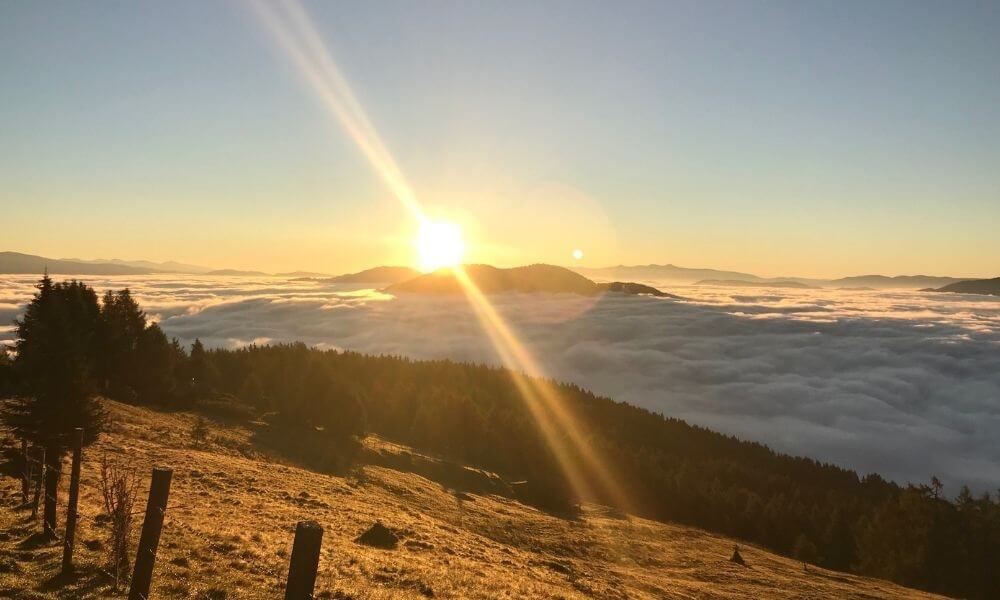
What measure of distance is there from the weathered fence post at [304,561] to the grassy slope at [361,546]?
9.56 meters

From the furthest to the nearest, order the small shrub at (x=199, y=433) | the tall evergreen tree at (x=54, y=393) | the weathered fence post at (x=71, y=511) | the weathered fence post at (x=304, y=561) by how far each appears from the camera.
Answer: the small shrub at (x=199, y=433)
the tall evergreen tree at (x=54, y=393)
the weathered fence post at (x=71, y=511)
the weathered fence post at (x=304, y=561)

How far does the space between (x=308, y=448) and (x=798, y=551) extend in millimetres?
63070

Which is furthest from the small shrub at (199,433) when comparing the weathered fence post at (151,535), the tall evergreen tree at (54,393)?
the weathered fence post at (151,535)

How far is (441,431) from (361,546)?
6491 cm

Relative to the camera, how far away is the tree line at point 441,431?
1930 centimetres

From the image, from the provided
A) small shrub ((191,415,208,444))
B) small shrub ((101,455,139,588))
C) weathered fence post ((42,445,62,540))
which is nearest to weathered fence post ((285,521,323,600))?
small shrub ((101,455,139,588))

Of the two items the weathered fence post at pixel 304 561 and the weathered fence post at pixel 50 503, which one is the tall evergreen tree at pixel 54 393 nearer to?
the weathered fence post at pixel 50 503

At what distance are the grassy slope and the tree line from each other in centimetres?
537

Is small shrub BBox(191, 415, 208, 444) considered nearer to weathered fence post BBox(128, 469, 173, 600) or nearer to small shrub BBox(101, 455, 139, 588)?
small shrub BBox(101, 455, 139, 588)

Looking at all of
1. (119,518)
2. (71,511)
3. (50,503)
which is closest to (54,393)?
(50,503)

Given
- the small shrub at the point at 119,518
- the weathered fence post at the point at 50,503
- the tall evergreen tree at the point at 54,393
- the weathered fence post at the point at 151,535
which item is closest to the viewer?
the weathered fence post at the point at 151,535

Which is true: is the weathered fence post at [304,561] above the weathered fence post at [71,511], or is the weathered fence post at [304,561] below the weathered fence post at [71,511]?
above

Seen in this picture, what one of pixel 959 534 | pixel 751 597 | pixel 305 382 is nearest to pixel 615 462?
pixel 959 534

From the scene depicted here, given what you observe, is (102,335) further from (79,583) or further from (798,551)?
(798,551)
